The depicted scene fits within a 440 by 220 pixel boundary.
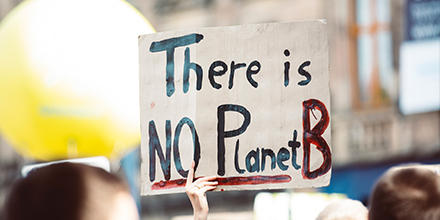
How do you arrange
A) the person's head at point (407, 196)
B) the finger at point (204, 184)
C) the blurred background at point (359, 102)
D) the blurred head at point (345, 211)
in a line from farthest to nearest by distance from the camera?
the blurred background at point (359, 102)
the blurred head at point (345, 211)
the finger at point (204, 184)
the person's head at point (407, 196)

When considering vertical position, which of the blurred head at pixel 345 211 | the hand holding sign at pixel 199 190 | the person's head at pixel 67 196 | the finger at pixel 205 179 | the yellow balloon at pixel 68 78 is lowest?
the blurred head at pixel 345 211

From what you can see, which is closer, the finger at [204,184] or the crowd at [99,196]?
the crowd at [99,196]

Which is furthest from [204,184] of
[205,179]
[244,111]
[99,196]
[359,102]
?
[359,102]

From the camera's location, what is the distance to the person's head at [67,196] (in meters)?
1.10

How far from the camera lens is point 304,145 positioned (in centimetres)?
198

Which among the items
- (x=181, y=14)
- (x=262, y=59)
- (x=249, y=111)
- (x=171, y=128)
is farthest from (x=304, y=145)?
(x=181, y=14)

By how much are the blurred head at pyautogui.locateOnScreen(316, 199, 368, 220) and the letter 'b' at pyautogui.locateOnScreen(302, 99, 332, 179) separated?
11.4 inches

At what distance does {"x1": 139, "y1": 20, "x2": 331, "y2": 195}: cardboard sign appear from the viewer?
198 centimetres

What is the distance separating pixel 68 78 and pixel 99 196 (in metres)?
1.41

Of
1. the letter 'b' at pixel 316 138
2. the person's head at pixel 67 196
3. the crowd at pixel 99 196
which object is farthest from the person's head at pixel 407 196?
the person's head at pixel 67 196

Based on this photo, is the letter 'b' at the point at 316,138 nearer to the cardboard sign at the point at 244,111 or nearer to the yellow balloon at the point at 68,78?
the cardboard sign at the point at 244,111

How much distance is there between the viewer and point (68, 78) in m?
2.43

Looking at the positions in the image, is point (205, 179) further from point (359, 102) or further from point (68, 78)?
point (359, 102)

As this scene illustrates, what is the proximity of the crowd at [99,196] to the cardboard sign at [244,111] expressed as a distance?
605 mm
